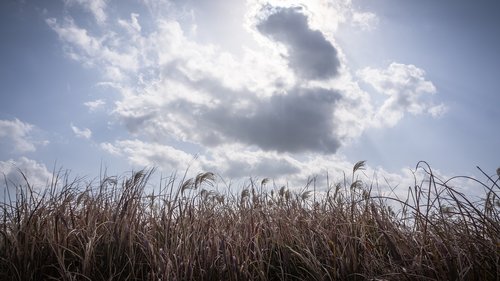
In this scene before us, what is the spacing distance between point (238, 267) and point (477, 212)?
2.31m

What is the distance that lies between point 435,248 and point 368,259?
0.81 metres

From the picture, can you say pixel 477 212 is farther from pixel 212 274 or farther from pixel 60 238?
pixel 60 238

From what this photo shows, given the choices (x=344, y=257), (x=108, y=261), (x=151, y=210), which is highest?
(x=151, y=210)

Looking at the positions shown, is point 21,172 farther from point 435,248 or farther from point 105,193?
point 435,248

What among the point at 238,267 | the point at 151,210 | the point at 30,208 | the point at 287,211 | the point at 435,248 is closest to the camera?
the point at 435,248

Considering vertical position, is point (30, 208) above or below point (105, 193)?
below

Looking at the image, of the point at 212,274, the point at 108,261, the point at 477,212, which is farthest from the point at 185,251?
the point at 477,212

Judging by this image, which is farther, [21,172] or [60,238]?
[21,172]

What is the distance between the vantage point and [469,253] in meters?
3.16

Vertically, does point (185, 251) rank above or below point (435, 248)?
below

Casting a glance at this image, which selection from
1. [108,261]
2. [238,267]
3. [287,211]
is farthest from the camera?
[287,211]

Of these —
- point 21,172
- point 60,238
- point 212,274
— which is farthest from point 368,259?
point 21,172

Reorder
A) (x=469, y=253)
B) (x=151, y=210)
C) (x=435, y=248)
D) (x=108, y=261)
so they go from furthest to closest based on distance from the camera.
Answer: (x=151, y=210)
(x=108, y=261)
(x=435, y=248)
(x=469, y=253)

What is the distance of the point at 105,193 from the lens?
18.8ft
